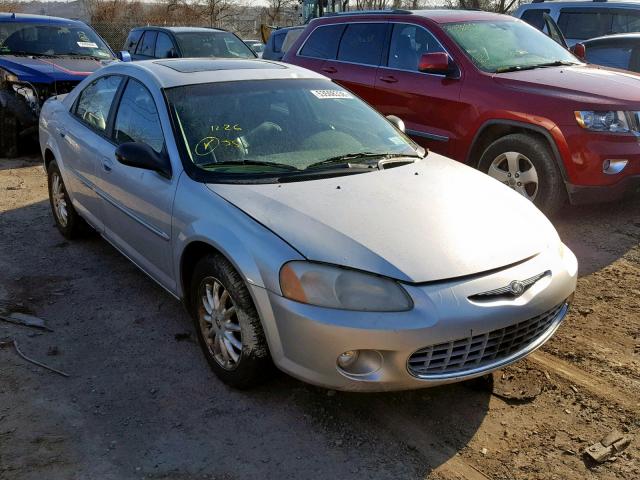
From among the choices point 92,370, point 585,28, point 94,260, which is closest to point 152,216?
point 92,370

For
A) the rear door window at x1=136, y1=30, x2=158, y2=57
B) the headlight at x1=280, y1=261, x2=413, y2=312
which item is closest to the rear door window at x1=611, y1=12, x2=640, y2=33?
the rear door window at x1=136, y1=30, x2=158, y2=57

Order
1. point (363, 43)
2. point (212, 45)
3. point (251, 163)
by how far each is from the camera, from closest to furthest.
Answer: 1. point (251, 163)
2. point (363, 43)
3. point (212, 45)

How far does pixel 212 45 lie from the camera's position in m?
11.1

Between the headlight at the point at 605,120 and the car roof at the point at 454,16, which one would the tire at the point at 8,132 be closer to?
the car roof at the point at 454,16

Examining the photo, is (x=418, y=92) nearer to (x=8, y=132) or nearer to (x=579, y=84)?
(x=579, y=84)

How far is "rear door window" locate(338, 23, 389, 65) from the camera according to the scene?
22.7 feet

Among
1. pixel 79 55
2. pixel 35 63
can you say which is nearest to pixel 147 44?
pixel 79 55

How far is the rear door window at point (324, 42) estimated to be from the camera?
7.42 meters

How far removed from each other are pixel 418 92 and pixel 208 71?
2777mm

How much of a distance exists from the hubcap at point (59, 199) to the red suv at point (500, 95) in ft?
10.6

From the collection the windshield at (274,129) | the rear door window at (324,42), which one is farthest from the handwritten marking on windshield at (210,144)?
A: the rear door window at (324,42)

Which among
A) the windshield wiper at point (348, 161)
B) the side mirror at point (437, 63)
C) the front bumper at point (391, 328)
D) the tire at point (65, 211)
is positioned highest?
the side mirror at point (437, 63)

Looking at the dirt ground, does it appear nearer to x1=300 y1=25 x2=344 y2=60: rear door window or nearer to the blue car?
x1=300 y1=25 x2=344 y2=60: rear door window

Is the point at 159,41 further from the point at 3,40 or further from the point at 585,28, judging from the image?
the point at 585,28
